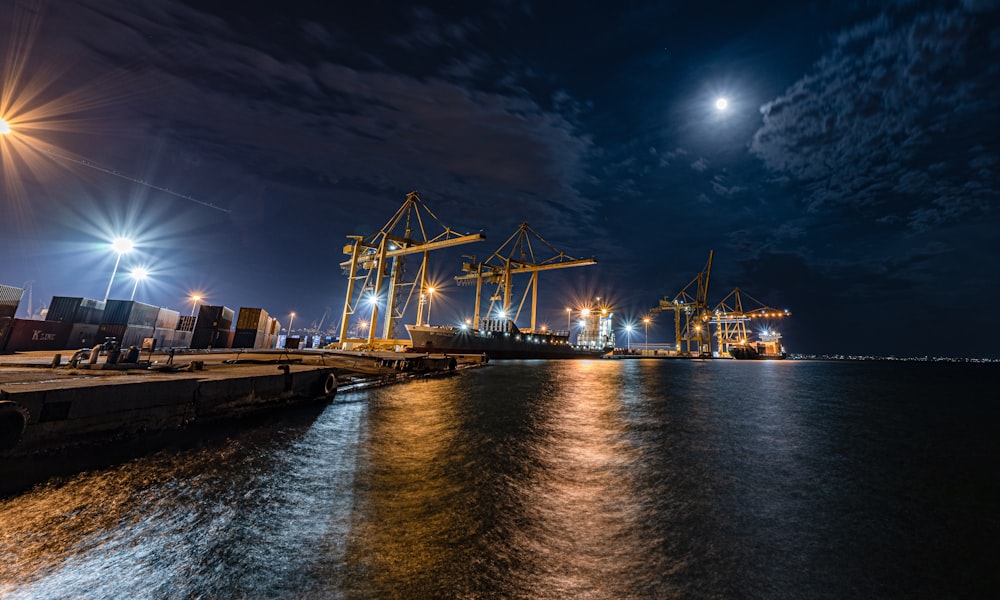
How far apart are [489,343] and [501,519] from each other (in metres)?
56.3

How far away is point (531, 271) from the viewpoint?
68688mm

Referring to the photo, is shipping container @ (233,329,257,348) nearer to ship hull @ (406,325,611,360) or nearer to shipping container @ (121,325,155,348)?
shipping container @ (121,325,155,348)

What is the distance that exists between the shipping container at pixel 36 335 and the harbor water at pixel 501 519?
24168 millimetres

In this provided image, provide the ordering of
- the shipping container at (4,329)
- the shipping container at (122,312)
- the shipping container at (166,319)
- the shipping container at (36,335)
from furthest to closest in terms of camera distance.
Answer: the shipping container at (166,319), the shipping container at (122,312), the shipping container at (36,335), the shipping container at (4,329)

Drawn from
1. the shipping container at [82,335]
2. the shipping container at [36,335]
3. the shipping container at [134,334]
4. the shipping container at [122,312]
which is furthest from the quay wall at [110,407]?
the shipping container at [122,312]

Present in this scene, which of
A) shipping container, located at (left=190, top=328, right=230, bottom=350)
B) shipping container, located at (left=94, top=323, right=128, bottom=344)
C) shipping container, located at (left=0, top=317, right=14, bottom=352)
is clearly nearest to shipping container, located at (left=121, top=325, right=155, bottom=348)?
shipping container, located at (left=94, top=323, right=128, bottom=344)

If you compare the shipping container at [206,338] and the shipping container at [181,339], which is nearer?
the shipping container at [181,339]

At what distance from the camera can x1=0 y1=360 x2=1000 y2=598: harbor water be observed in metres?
3.84

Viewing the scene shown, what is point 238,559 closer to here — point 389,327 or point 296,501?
point 296,501

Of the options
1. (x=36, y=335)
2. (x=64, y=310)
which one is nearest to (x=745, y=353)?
(x=64, y=310)

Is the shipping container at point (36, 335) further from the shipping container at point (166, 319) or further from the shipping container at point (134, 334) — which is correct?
the shipping container at point (166, 319)

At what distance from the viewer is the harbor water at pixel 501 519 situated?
384 cm

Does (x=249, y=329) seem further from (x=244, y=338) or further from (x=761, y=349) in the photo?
(x=761, y=349)

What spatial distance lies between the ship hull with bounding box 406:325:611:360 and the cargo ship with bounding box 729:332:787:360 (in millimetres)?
65549
